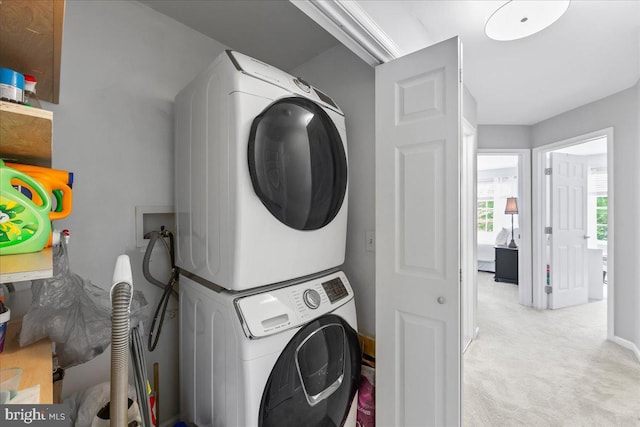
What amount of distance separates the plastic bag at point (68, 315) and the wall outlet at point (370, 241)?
3.76 feet

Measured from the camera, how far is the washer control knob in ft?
4.11

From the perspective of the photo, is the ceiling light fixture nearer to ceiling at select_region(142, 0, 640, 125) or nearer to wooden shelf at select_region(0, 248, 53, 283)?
ceiling at select_region(142, 0, 640, 125)

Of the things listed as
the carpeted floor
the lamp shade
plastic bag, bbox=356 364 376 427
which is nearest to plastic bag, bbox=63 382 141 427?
plastic bag, bbox=356 364 376 427

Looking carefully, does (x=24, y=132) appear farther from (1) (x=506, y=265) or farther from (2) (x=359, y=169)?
(1) (x=506, y=265)

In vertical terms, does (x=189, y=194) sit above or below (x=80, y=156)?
below

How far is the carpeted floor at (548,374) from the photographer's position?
1.86 metres

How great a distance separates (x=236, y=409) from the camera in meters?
1.05

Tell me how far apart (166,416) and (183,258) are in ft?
3.20

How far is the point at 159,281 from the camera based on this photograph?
1615 mm

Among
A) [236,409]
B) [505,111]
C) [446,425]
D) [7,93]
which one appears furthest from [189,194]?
[505,111]

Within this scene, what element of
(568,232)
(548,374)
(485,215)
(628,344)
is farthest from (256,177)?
(485,215)

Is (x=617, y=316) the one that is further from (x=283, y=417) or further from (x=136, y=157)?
(x=136, y=157)

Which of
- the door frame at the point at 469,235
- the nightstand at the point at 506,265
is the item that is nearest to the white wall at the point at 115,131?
the door frame at the point at 469,235

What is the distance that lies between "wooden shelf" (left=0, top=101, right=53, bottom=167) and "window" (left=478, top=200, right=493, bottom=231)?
315 inches
